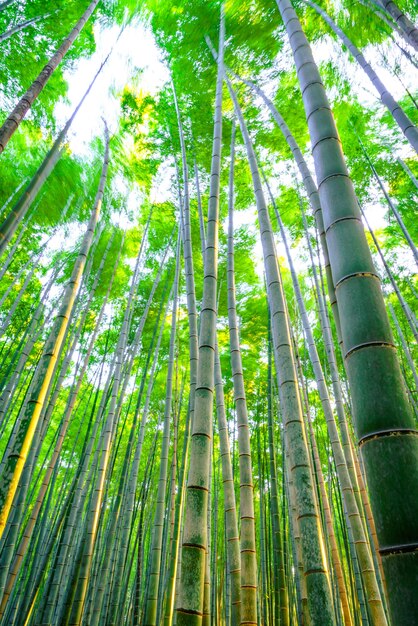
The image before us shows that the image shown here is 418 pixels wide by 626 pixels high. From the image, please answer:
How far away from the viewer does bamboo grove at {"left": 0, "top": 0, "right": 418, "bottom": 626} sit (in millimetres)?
1166

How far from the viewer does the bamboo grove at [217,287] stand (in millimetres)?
1166

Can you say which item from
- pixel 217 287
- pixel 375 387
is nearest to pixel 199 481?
pixel 375 387

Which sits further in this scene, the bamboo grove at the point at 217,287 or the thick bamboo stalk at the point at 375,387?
the bamboo grove at the point at 217,287

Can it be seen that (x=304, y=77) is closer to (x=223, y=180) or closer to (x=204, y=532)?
(x=204, y=532)

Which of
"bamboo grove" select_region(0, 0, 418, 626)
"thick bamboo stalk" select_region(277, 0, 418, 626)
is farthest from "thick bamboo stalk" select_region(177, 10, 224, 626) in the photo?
"thick bamboo stalk" select_region(277, 0, 418, 626)

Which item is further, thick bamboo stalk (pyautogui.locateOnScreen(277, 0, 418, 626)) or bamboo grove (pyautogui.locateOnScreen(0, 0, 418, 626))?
bamboo grove (pyautogui.locateOnScreen(0, 0, 418, 626))

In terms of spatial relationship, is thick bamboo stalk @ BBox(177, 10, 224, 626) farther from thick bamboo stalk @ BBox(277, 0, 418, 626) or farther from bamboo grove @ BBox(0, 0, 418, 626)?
thick bamboo stalk @ BBox(277, 0, 418, 626)

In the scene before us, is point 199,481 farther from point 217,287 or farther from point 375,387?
point 217,287

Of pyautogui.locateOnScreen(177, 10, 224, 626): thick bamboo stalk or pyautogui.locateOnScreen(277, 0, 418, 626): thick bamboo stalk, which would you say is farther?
pyautogui.locateOnScreen(177, 10, 224, 626): thick bamboo stalk

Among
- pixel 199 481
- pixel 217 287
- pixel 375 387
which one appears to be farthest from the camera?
pixel 217 287

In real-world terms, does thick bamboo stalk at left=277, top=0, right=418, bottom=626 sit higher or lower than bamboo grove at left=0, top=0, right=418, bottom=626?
lower

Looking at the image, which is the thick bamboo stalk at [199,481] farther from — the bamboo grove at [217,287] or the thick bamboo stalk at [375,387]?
the thick bamboo stalk at [375,387]

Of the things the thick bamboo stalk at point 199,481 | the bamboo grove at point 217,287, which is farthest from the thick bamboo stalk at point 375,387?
the thick bamboo stalk at point 199,481

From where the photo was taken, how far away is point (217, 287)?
538cm
